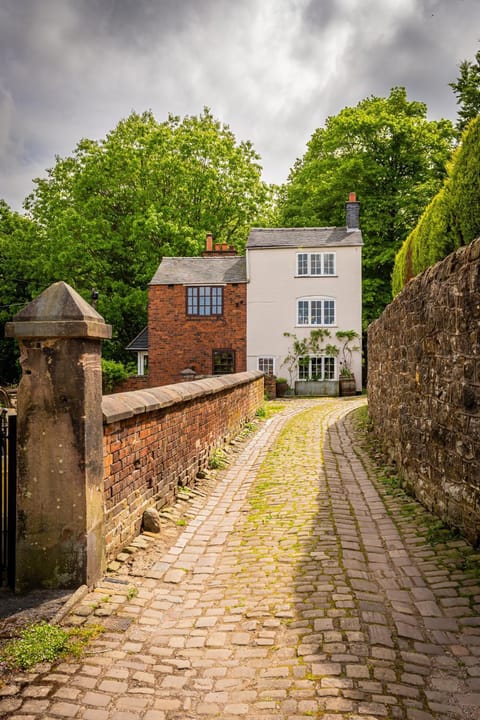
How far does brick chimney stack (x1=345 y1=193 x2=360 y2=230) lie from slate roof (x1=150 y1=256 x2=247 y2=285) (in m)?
5.99

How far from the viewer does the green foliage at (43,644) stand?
328 centimetres

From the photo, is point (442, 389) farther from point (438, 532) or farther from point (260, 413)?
point (260, 413)

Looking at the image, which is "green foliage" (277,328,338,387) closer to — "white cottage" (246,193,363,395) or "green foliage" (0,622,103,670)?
"white cottage" (246,193,363,395)

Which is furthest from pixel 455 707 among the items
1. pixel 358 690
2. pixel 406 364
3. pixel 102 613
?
pixel 406 364

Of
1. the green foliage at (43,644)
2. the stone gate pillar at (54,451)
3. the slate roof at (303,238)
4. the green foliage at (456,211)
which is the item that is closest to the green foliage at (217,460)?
the green foliage at (456,211)

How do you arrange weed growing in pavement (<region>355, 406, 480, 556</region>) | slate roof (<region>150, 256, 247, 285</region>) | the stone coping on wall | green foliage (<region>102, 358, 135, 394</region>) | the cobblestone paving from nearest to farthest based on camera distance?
the cobblestone paving, the stone coping on wall, weed growing in pavement (<region>355, 406, 480, 556</region>), green foliage (<region>102, 358, 135, 394</region>), slate roof (<region>150, 256, 247, 285</region>)

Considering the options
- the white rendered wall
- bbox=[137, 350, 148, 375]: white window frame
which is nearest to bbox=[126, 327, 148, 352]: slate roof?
bbox=[137, 350, 148, 375]: white window frame

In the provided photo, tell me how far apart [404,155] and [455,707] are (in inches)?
1295

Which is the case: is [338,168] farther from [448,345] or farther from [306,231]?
[448,345]

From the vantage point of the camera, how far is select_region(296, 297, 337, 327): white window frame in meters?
28.9

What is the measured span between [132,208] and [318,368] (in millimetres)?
15626

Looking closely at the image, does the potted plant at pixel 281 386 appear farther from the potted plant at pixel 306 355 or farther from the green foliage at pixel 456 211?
the green foliage at pixel 456 211

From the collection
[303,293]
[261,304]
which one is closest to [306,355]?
[303,293]

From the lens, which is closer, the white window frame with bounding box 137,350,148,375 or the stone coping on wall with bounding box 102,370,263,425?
the stone coping on wall with bounding box 102,370,263,425
